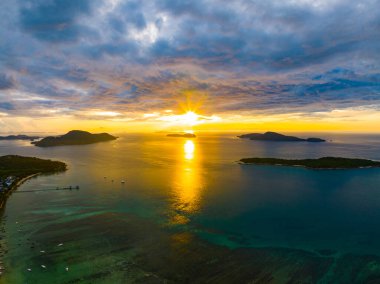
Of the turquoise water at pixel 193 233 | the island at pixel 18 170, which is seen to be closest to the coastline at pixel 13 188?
the island at pixel 18 170

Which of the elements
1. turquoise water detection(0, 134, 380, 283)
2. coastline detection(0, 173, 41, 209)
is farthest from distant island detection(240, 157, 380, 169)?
coastline detection(0, 173, 41, 209)

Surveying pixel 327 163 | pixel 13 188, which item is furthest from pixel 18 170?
pixel 327 163

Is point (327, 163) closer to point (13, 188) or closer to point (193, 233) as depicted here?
point (193, 233)

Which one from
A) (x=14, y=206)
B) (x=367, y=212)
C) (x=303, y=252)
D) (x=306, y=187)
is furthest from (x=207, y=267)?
(x=306, y=187)

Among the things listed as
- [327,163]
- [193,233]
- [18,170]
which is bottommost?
[193,233]

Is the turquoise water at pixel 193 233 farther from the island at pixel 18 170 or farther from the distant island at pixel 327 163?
the distant island at pixel 327 163

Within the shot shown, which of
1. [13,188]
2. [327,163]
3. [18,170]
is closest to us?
[13,188]
